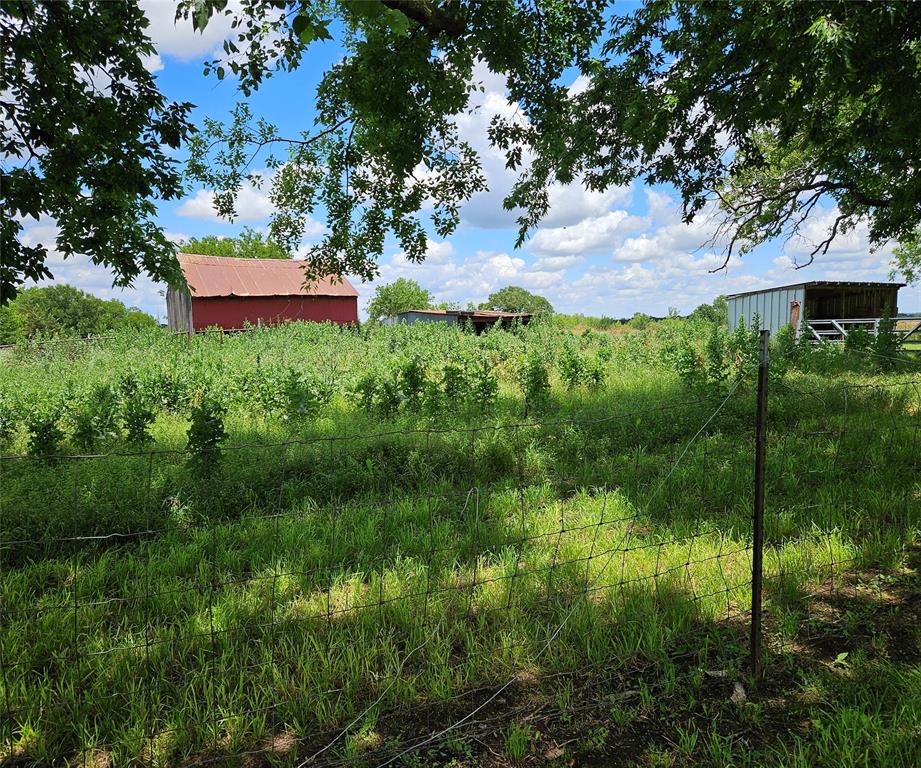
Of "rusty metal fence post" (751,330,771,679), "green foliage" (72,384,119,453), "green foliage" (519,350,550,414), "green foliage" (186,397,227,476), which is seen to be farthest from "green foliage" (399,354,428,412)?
"rusty metal fence post" (751,330,771,679)

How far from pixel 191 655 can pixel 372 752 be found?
1.38m

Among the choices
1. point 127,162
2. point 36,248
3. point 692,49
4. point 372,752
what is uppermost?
point 692,49

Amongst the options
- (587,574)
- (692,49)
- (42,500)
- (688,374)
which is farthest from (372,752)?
(688,374)

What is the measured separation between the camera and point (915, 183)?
29.5 ft

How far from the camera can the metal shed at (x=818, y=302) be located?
25.8 meters

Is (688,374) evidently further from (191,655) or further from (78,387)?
(78,387)

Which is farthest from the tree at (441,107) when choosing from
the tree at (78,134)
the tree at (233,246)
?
the tree at (233,246)

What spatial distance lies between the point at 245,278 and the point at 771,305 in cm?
2594

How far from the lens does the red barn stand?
95.0 ft

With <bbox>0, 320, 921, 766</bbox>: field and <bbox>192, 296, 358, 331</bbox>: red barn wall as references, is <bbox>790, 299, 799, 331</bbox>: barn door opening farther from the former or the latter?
<bbox>192, 296, 358, 331</bbox>: red barn wall

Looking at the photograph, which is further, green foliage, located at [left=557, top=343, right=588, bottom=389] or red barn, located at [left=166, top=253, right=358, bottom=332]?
red barn, located at [left=166, top=253, right=358, bottom=332]

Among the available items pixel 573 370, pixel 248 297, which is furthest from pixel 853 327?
pixel 248 297

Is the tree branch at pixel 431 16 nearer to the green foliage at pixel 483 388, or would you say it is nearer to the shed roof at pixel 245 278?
the green foliage at pixel 483 388

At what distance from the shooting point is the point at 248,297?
98.7ft
